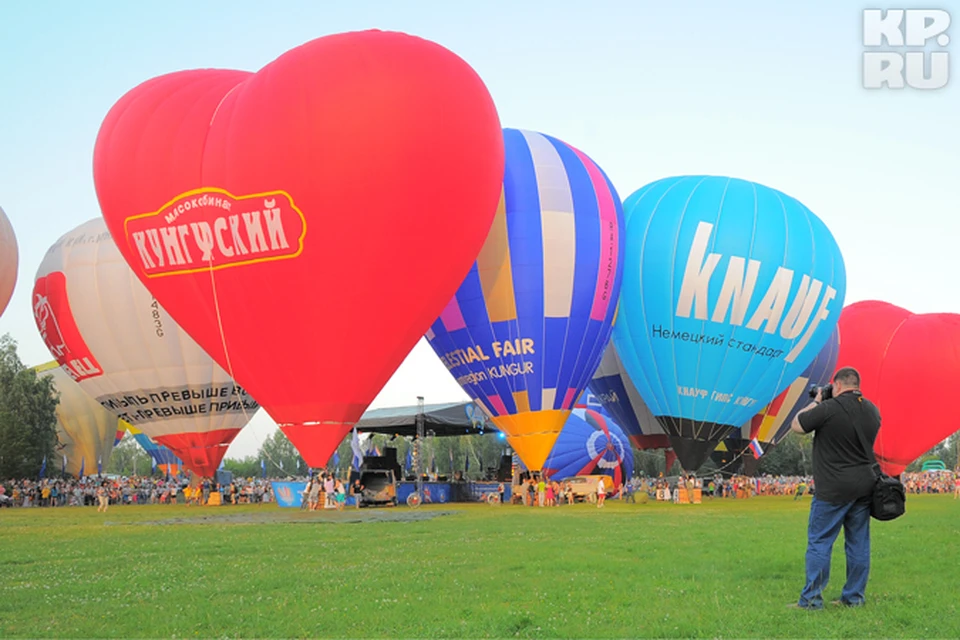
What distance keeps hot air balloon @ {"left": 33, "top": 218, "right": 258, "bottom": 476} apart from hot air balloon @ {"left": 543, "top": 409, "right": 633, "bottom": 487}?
47.8ft

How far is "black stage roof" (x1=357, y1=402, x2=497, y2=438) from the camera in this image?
122 feet

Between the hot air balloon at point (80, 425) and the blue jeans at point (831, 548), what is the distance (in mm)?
52796

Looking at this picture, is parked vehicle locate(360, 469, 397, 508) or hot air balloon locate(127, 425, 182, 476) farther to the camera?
hot air balloon locate(127, 425, 182, 476)

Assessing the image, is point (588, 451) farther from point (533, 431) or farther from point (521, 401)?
point (521, 401)

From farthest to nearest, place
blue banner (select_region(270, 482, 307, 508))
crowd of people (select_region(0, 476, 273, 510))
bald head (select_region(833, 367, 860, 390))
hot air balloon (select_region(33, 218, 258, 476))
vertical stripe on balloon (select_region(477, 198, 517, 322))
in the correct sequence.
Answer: crowd of people (select_region(0, 476, 273, 510))
blue banner (select_region(270, 482, 307, 508))
hot air balloon (select_region(33, 218, 258, 476))
vertical stripe on balloon (select_region(477, 198, 517, 322))
bald head (select_region(833, 367, 860, 390))

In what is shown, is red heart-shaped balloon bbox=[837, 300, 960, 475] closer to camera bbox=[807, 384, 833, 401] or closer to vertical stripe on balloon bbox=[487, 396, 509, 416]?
vertical stripe on balloon bbox=[487, 396, 509, 416]

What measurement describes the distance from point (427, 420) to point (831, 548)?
30666 millimetres

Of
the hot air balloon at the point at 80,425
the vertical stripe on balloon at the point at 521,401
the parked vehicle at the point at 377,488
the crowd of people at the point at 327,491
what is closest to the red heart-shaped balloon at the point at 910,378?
the crowd of people at the point at 327,491

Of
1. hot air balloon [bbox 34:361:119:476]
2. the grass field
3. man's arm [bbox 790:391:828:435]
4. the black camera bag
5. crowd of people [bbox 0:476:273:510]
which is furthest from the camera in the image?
hot air balloon [bbox 34:361:119:476]

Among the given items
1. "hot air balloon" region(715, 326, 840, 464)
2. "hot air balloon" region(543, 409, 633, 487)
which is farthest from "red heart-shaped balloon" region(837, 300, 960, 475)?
"hot air balloon" region(543, 409, 633, 487)

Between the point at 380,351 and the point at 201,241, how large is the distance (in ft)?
13.0

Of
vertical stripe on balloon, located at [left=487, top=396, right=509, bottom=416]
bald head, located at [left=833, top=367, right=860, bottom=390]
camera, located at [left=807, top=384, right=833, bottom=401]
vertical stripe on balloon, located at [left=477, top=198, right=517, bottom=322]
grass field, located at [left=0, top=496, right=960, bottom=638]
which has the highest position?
vertical stripe on balloon, located at [left=477, top=198, right=517, bottom=322]

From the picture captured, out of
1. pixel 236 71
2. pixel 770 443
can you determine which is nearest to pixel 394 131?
A: pixel 236 71

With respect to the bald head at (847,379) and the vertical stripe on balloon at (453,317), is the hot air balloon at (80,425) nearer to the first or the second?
the vertical stripe on balloon at (453,317)
